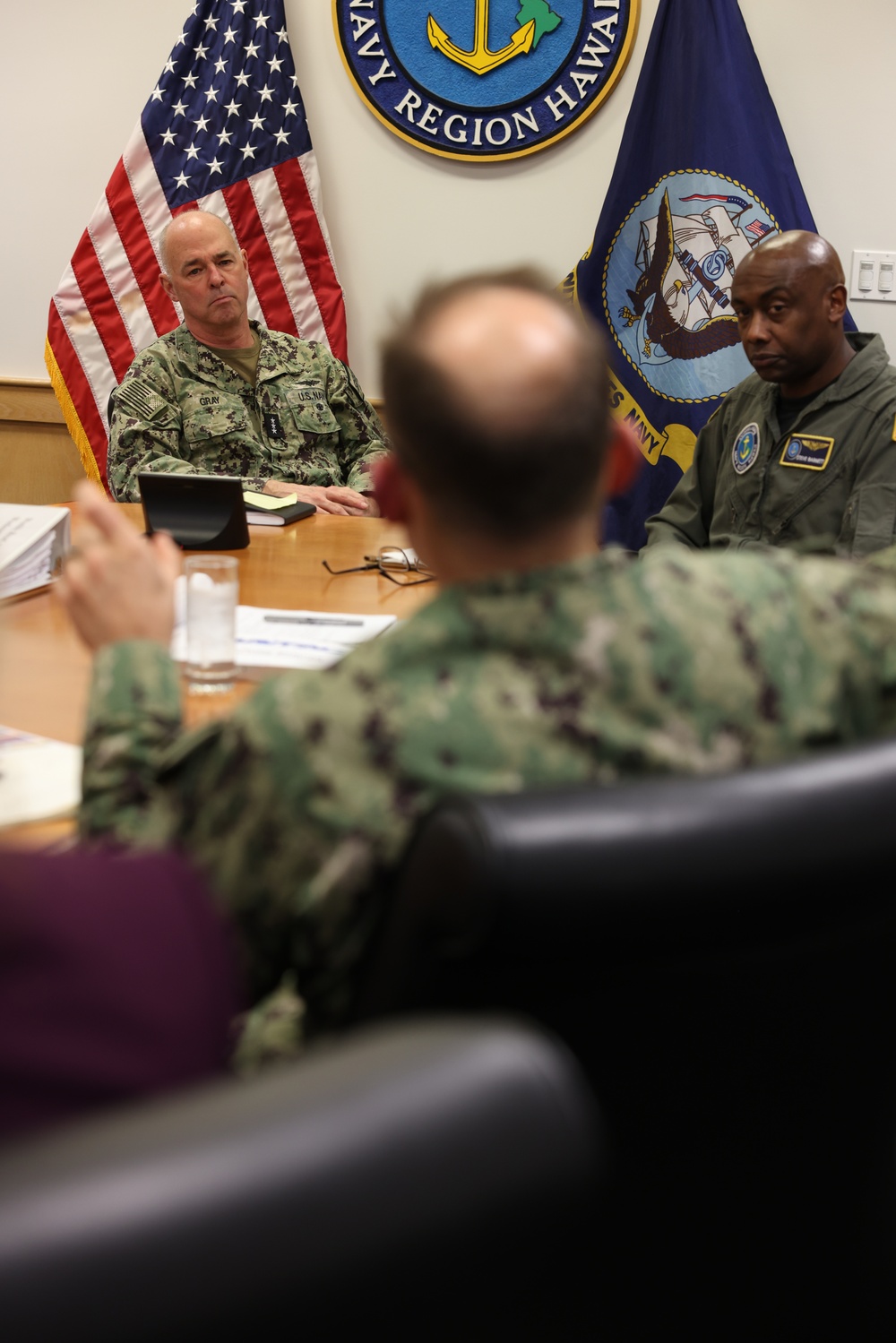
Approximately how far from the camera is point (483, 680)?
0.78m

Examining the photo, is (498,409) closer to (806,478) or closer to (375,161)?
(806,478)

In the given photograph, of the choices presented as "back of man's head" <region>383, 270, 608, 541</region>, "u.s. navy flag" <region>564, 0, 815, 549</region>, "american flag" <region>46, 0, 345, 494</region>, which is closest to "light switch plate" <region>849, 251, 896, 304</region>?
"u.s. navy flag" <region>564, 0, 815, 549</region>

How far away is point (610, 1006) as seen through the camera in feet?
2.13

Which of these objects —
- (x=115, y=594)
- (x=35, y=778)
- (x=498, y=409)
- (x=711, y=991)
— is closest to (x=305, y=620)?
(x=35, y=778)

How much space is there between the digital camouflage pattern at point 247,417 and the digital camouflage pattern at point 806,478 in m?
0.91

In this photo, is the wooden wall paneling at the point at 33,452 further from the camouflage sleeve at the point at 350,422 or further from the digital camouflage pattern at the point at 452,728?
the digital camouflage pattern at the point at 452,728

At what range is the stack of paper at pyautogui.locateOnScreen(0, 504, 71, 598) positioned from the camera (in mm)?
1918

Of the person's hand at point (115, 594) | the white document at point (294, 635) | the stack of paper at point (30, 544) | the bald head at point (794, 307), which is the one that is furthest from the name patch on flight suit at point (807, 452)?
the person's hand at point (115, 594)

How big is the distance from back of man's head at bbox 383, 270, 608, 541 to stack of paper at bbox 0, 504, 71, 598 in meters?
1.19

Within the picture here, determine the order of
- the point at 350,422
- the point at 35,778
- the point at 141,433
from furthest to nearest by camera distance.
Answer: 1. the point at 350,422
2. the point at 141,433
3. the point at 35,778

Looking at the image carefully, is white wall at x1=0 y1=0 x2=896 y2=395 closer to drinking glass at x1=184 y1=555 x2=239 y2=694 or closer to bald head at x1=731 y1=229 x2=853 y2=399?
bald head at x1=731 y1=229 x2=853 y2=399

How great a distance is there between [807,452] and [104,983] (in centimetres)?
232

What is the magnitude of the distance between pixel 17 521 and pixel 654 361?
2218mm

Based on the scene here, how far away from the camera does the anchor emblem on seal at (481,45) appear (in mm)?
3734
